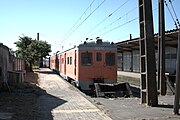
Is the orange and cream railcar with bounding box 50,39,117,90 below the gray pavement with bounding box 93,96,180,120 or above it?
above

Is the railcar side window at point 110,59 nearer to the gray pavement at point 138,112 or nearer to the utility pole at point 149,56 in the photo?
the utility pole at point 149,56

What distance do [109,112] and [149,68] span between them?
2.54 meters

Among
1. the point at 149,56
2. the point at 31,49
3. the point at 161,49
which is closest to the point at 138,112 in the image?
the point at 149,56

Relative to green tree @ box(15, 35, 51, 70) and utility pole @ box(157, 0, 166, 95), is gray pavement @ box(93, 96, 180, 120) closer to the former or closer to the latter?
utility pole @ box(157, 0, 166, 95)

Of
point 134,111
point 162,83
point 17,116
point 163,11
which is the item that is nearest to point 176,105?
point 134,111

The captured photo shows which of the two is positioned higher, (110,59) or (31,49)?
(31,49)

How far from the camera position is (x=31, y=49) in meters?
48.4

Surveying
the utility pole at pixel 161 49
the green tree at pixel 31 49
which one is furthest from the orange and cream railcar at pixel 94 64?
the green tree at pixel 31 49

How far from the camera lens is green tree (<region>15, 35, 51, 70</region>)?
48125 mm

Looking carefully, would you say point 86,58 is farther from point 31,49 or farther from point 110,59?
point 31,49

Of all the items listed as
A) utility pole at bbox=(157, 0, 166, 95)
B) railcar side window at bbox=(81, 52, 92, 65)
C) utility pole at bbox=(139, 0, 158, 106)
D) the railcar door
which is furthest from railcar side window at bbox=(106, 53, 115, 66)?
utility pole at bbox=(139, 0, 158, 106)

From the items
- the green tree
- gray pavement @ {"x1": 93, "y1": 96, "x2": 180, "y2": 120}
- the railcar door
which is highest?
the green tree

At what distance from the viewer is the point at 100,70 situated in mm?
20234

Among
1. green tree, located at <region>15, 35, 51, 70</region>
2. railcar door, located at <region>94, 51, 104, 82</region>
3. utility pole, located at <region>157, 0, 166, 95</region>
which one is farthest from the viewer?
green tree, located at <region>15, 35, 51, 70</region>
